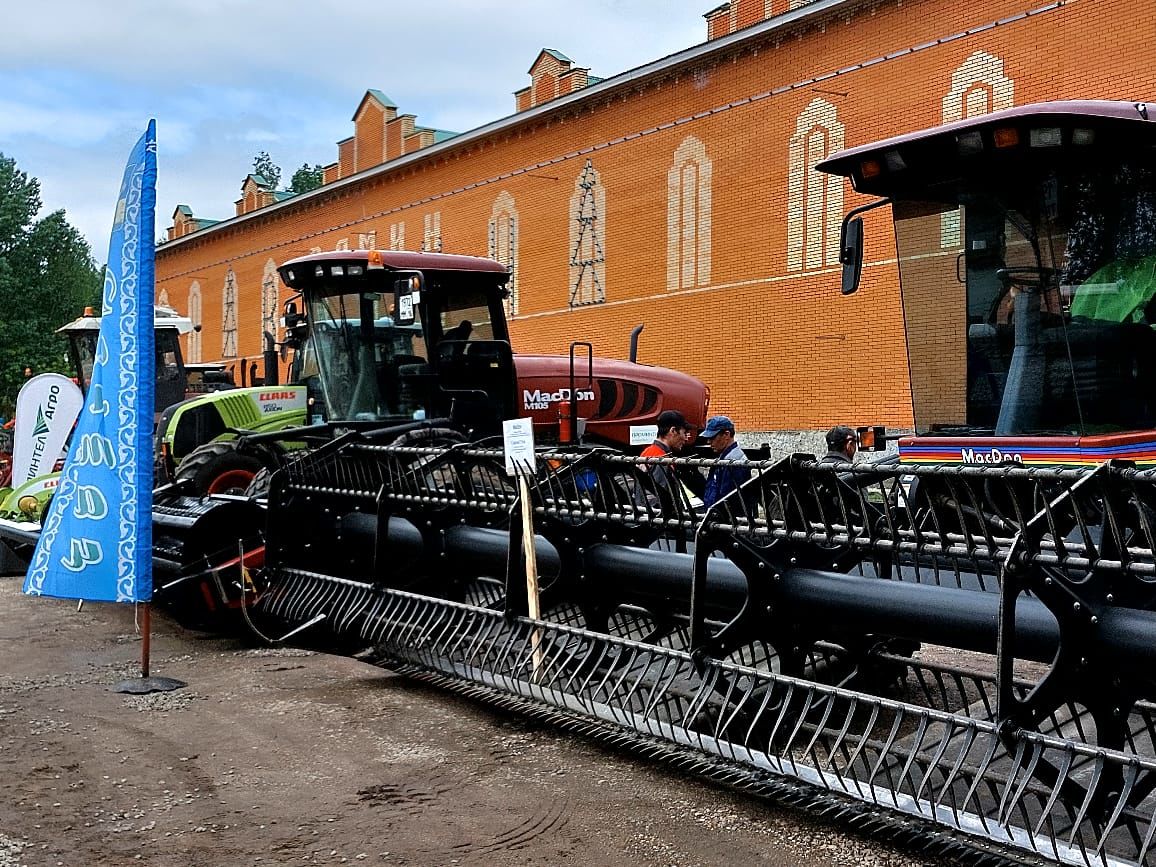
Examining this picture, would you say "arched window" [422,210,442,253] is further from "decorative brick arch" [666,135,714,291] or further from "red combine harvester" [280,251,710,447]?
"red combine harvester" [280,251,710,447]

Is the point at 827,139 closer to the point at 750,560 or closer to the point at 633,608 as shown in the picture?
the point at 633,608

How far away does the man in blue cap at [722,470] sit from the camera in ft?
17.5

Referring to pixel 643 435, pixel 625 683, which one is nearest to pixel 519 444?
pixel 625 683

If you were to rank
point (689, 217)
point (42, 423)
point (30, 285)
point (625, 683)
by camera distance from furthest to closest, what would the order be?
point (30, 285), point (689, 217), point (42, 423), point (625, 683)

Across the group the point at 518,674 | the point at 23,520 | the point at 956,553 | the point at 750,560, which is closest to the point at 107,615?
the point at 23,520

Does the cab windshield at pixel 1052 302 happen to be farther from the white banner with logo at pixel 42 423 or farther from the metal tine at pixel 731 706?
the white banner with logo at pixel 42 423

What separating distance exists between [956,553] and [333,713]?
3132 millimetres

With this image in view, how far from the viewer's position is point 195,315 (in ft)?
126

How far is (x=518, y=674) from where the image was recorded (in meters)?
5.69

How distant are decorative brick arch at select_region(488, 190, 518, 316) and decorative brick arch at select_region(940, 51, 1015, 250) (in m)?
10.1

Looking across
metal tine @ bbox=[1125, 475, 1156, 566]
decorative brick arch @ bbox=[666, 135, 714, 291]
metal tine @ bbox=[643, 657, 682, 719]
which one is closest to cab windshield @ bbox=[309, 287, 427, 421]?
metal tine @ bbox=[643, 657, 682, 719]

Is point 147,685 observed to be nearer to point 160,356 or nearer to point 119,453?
point 119,453

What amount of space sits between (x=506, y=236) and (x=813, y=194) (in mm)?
8180

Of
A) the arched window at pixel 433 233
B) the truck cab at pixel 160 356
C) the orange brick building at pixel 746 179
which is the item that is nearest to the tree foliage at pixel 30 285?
the arched window at pixel 433 233
